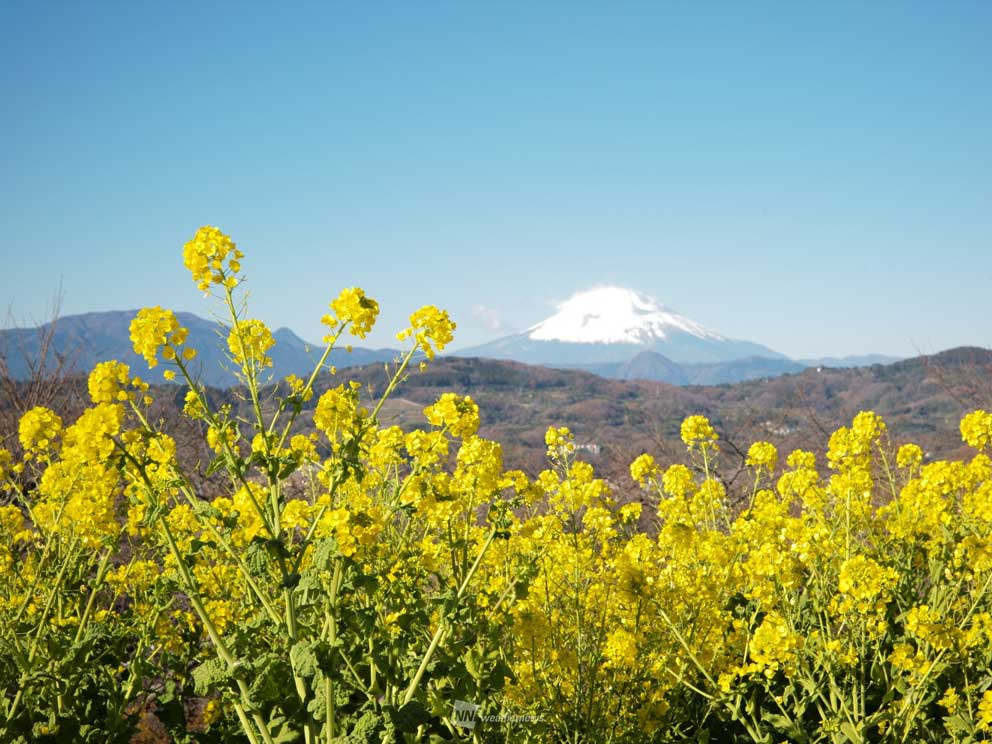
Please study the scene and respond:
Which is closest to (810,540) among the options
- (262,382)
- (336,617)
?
(336,617)

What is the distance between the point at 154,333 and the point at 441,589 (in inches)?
73.2

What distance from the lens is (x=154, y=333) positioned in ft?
9.73

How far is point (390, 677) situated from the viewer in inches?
131

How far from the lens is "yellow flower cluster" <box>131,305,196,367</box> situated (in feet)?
9.66

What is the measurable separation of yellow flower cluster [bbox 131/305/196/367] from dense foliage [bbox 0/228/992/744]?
14mm

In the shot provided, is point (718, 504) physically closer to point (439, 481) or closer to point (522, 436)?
point (439, 481)

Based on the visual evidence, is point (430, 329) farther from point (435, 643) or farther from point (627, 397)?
point (627, 397)

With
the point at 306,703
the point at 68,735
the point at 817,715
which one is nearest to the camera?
the point at 306,703

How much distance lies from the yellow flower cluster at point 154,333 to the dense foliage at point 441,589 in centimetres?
1

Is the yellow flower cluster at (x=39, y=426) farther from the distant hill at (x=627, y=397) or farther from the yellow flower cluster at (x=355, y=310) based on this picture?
the distant hill at (x=627, y=397)

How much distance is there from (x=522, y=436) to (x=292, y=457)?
255 feet

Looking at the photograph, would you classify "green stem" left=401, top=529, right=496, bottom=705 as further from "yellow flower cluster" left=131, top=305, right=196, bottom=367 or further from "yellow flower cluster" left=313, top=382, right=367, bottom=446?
"yellow flower cluster" left=131, top=305, right=196, bottom=367
